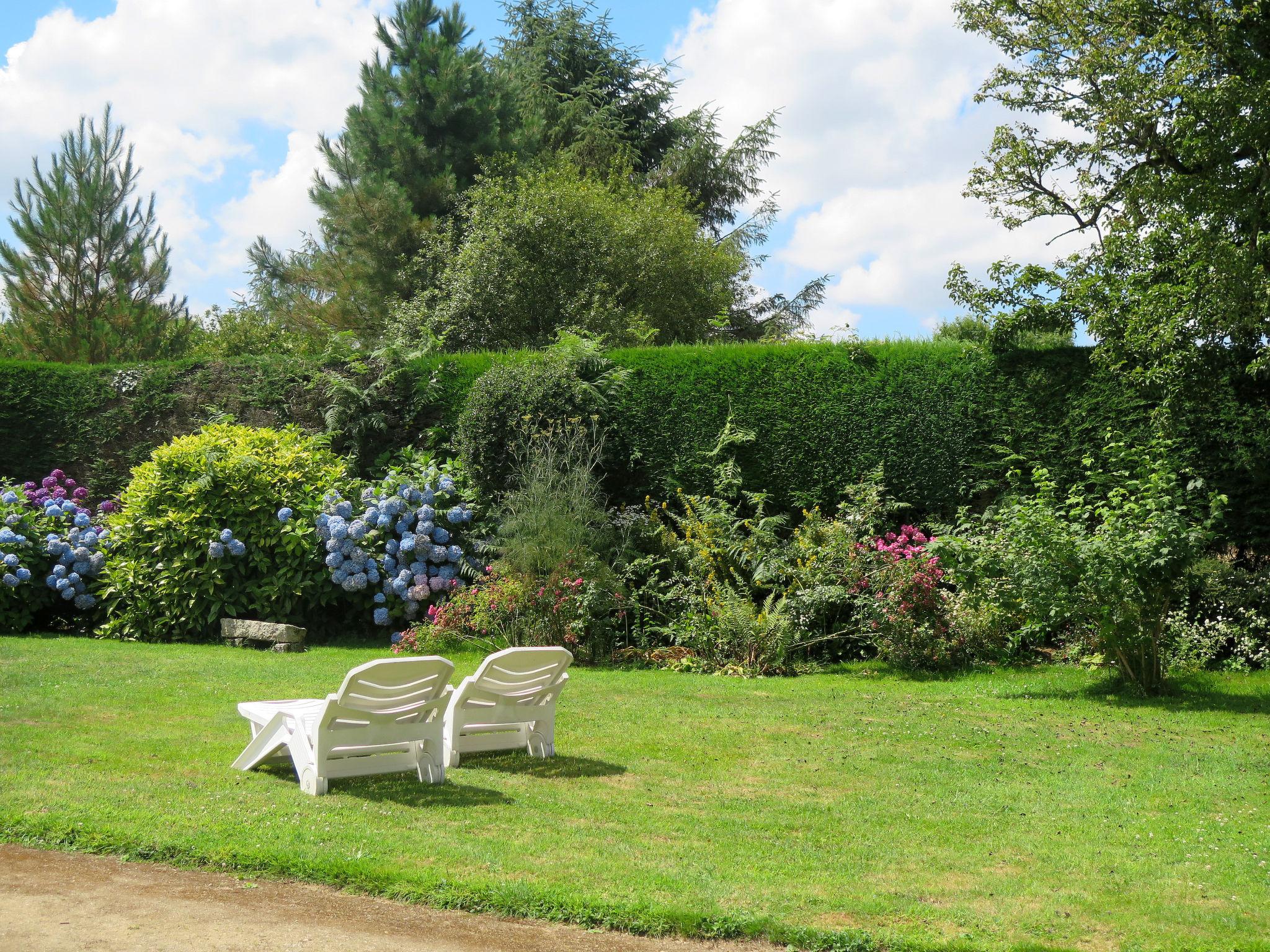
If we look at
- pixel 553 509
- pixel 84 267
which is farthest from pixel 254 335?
pixel 553 509

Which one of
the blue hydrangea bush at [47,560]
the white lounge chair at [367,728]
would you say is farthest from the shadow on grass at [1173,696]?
the blue hydrangea bush at [47,560]

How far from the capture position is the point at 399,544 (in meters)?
12.8

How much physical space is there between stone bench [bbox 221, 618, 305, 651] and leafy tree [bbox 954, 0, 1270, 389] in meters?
8.88

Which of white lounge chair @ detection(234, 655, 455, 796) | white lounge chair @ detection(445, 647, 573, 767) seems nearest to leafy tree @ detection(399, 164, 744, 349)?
white lounge chair @ detection(445, 647, 573, 767)

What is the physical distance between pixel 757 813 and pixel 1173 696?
5505 millimetres

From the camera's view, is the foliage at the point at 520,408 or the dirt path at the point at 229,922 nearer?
the dirt path at the point at 229,922

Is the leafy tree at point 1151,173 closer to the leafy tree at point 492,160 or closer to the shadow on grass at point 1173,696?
the shadow on grass at point 1173,696

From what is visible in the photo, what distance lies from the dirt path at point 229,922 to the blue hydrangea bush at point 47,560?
9526 mm

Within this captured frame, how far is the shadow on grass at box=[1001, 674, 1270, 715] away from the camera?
29.2ft

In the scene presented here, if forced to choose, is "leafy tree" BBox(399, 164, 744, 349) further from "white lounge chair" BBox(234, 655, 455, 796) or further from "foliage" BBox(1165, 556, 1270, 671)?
"white lounge chair" BBox(234, 655, 455, 796)

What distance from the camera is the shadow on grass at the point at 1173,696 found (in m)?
8.89

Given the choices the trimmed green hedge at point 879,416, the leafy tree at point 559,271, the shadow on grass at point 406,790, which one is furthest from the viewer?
the leafy tree at point 559,271

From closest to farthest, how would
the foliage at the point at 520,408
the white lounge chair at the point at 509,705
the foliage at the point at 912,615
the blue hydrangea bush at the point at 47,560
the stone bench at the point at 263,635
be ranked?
the white lounge chair at the point at 509,705 < the foliage at the point at 912,615 < the stone bench at the point at 263,635 < the foliage at the point at 520,408 < the blue hydrangea bush at the point at 47,560

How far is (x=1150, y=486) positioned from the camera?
9445mm
